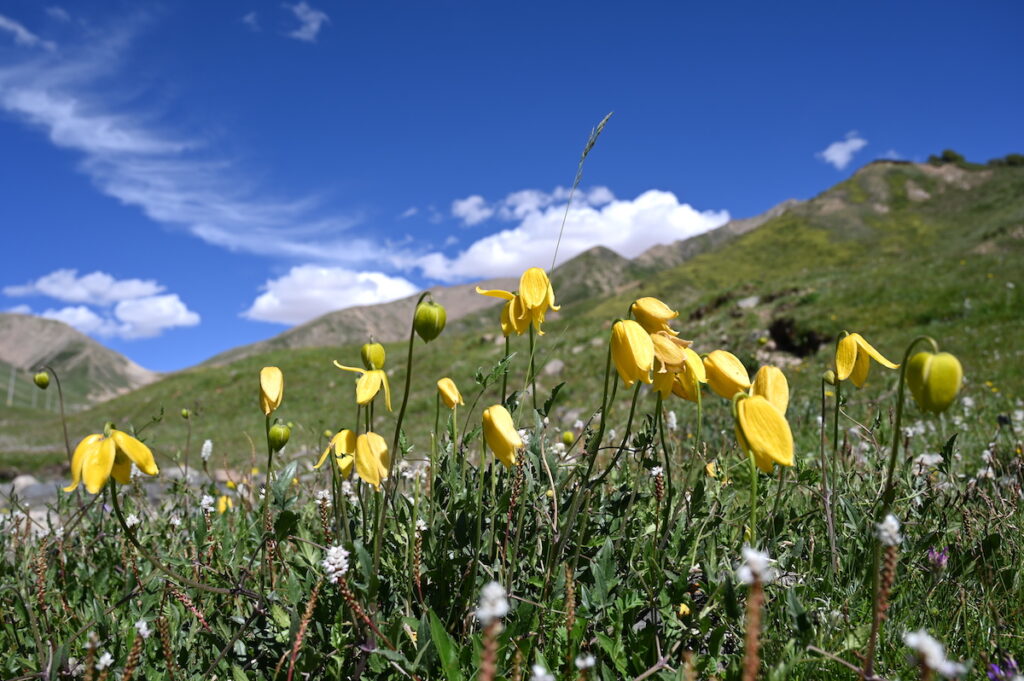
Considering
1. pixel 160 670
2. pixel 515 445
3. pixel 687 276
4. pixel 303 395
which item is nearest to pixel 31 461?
pixel 303 395

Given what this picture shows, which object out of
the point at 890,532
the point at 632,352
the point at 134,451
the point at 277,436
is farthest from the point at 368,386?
the point at 890,532

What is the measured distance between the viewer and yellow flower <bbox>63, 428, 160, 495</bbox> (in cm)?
171

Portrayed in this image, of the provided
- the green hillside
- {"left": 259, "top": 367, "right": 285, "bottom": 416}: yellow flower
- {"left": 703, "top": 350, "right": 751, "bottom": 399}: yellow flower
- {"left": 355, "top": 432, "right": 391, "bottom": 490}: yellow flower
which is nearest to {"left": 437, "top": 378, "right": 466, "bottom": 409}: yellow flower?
the green hillside

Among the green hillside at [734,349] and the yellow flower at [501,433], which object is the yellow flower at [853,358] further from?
the yellow flower at [501,433]

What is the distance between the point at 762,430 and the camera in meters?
1.61

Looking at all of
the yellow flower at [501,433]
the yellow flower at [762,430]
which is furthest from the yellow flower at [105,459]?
the yellow flower at [762,430]

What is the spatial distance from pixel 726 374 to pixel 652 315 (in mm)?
305

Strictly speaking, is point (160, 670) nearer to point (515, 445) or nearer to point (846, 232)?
point (515, 445)

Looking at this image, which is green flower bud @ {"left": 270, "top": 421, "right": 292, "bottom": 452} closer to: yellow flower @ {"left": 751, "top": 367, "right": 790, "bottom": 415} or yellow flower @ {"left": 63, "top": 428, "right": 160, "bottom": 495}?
yellow flower @ {"left": 63, "top": 428, "right": 160, "bottom": 495}

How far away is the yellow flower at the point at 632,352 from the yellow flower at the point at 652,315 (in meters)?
0.07

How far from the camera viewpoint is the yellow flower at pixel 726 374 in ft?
6.22

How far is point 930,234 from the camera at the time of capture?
65.7 meters

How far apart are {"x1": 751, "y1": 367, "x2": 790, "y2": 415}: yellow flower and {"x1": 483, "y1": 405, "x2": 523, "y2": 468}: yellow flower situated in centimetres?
82

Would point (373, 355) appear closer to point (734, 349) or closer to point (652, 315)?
point (652, 315)
